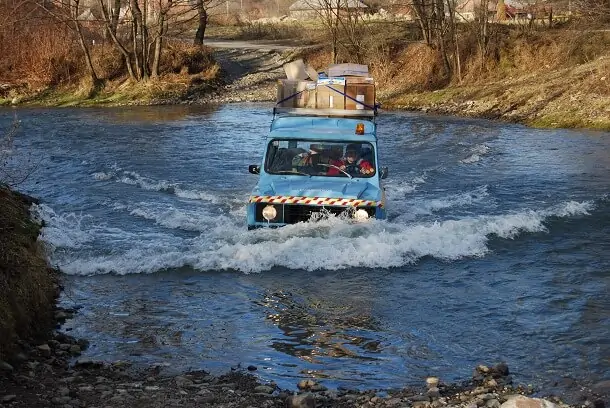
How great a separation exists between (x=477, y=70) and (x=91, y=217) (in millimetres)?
25861

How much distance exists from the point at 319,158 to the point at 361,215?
4.78ft

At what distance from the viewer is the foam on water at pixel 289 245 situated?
45.5 ft

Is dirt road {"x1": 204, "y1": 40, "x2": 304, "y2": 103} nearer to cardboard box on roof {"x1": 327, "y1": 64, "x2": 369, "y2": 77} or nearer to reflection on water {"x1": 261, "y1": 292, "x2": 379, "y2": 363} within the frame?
cardboard box on roof {"x1": 327, "y1": 64, "x2": 369, "y2": 77}

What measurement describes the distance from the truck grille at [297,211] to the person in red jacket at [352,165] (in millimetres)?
961

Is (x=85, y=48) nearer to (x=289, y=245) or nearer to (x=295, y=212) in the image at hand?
(x=295, y=212)

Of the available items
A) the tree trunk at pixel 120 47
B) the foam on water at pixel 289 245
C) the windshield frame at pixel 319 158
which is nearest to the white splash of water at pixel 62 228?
the foam on water at pixel 289 245

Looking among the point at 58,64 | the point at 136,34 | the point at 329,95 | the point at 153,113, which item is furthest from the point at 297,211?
the point at 136,34

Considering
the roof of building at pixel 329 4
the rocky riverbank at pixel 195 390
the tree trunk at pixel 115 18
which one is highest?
the roof of building at pixel 329 4

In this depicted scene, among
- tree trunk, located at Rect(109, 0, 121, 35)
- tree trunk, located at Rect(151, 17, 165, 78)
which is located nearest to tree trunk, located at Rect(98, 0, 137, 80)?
tree trunk, located at Rect(109, 0, 121, 35)

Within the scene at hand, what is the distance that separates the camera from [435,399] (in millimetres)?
8398

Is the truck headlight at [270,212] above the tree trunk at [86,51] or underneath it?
underneath

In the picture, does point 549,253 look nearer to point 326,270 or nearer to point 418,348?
point 326,270

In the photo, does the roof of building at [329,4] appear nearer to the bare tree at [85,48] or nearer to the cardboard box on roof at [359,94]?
the bare tree at [85,48]

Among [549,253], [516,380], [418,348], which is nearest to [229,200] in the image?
[549,253]
